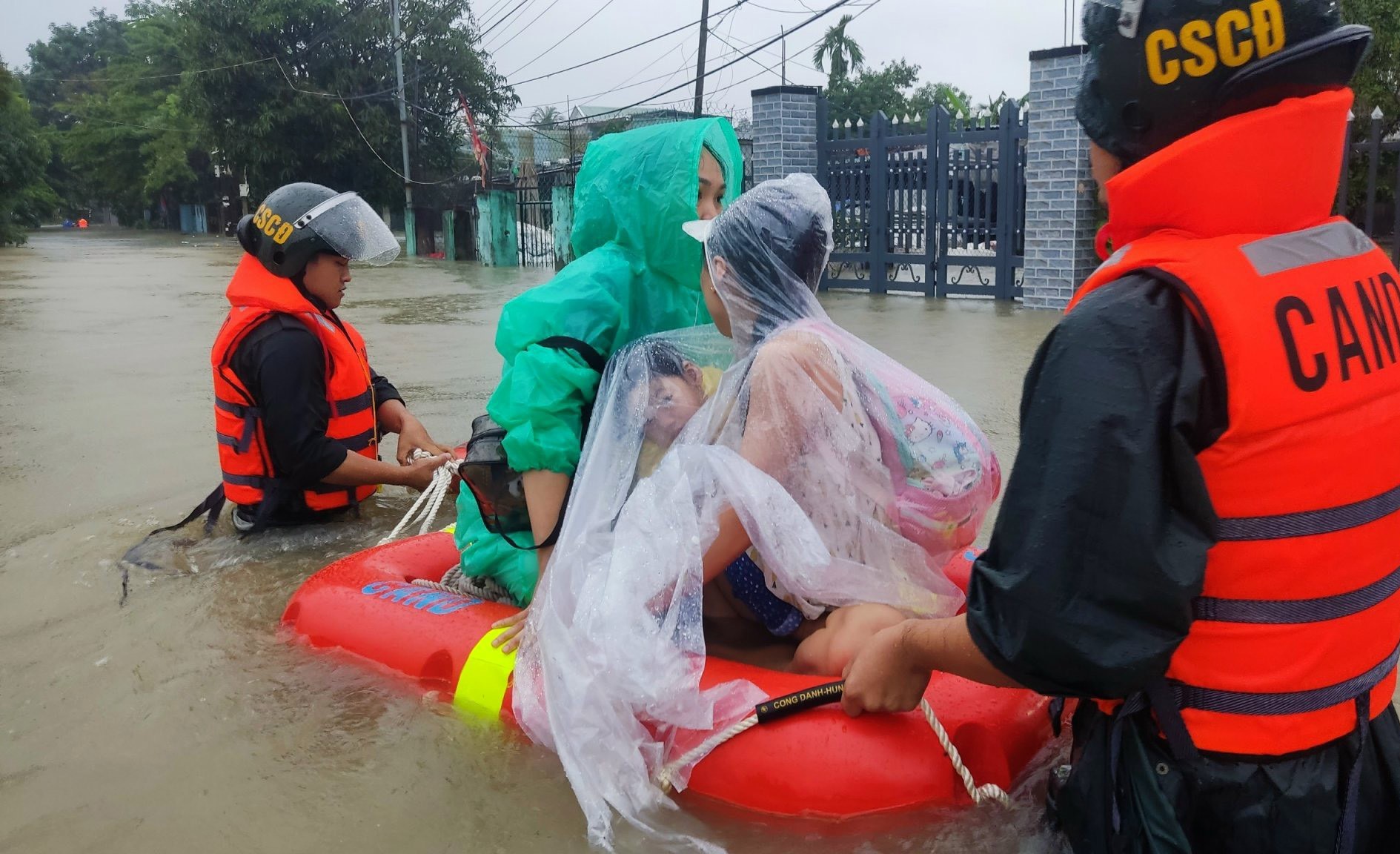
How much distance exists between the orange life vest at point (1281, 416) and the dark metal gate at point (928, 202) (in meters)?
10.3

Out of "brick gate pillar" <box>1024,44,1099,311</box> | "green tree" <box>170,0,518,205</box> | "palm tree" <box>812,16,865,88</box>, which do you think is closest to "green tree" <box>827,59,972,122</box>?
"palm tree" <box>812,16,865,88</box>

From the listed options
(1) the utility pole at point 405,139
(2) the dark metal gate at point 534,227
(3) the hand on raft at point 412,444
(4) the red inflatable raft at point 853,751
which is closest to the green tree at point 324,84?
(1) the utility pole at point 405,139

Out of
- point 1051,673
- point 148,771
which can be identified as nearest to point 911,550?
point 1051,673

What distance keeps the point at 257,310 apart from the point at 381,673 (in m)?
1.76

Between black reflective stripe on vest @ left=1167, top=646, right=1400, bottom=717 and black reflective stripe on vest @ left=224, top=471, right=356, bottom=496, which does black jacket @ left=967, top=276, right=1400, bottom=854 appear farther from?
black reflective stripe on vest @ left=224, top=471, right=356, bottom=496

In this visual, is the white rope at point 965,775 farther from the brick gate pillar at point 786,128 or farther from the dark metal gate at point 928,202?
the brick gate pillar at point 786,128

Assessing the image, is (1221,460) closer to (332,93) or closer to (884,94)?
(332,93)

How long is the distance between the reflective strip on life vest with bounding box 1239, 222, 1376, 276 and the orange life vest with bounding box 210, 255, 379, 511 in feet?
11.5

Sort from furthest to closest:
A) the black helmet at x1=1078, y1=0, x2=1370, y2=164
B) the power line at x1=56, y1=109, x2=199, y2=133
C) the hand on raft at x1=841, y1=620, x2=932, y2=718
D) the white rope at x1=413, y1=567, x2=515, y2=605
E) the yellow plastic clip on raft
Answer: the power line at x1=56, y1=109, x2=199, y2=133 → the white rope at x1=413, y1=567, x2=515, y2=605 → the yellow plastic clip on raft → the hand on raft at x1=841, y1=620, x2=932, y2=718 → the black helmet at x1=1078, y1=0, x2=1370, y2=164

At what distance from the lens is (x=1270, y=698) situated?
1417 mm

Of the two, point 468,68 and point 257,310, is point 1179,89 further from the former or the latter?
point 468,68

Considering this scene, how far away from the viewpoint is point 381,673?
2.91m

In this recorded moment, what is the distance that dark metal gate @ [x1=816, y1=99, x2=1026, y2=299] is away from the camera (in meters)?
11.4

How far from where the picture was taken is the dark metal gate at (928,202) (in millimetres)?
11383
